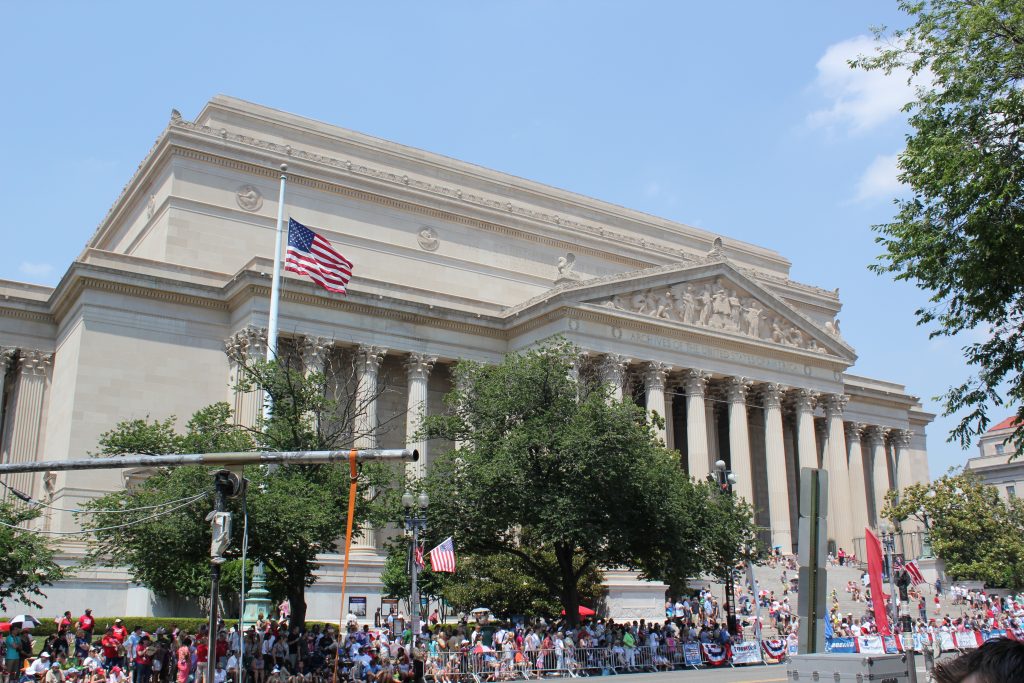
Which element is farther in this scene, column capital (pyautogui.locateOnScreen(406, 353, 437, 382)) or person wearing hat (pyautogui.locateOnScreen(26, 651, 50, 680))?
column capital (pyautogui.locateOnScreen(406, 353, 437, 382))

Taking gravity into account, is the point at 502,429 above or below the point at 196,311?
below

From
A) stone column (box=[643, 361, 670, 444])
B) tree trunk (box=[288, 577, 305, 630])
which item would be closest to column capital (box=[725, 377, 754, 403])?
stone column (box=[643, 361, 670, 444])

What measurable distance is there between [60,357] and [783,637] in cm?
3557

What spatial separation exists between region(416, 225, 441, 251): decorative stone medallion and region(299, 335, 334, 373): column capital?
50.7 feet

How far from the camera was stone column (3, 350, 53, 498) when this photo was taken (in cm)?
4766

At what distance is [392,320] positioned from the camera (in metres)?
50.8

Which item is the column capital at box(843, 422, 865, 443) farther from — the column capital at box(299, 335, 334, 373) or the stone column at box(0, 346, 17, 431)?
the stone column at box(0, 346, 17, 431)

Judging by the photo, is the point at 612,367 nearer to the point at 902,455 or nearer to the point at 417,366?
the point at 417,366

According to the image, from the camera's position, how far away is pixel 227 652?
949 inches

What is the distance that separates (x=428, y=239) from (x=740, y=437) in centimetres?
2276

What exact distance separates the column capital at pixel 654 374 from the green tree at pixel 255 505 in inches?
877

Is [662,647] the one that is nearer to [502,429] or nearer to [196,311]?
[502,429]

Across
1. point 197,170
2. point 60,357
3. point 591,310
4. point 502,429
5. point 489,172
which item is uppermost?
point 489,172

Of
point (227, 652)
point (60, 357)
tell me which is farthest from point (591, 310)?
point (227, 652)
